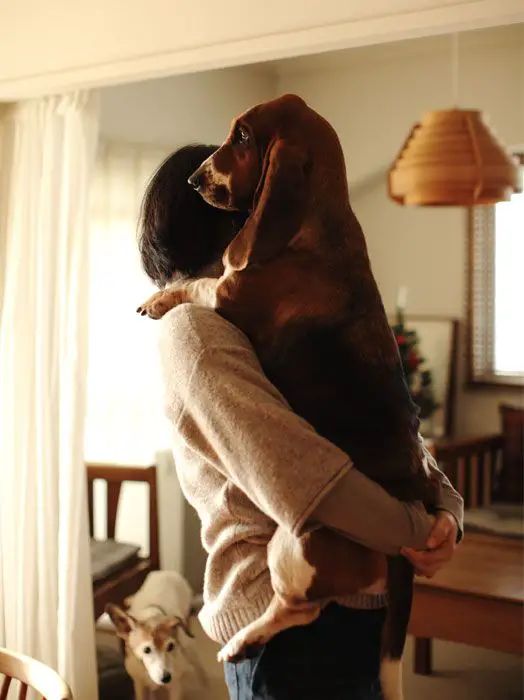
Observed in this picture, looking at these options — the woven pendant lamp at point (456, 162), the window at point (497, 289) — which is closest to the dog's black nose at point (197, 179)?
the woven pendant lamp at point (456, 162)

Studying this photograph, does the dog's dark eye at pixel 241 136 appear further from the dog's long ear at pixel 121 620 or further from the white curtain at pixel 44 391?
the dog's long ear at pixel 121 620

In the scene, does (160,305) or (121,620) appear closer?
(160,305)

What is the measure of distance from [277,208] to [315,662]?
541 mm

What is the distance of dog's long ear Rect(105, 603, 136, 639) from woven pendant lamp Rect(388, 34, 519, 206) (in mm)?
1737

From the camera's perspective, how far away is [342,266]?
3.47 ft

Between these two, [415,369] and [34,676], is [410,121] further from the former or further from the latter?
[34,676]

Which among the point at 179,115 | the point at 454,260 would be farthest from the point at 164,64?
the point at 454,260

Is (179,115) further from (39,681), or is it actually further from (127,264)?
(39,681)

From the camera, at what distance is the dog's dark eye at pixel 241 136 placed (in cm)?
110

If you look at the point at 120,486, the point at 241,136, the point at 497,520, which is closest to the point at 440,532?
the point at 241,136

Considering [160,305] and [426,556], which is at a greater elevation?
[160,305]

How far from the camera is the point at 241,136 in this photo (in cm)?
110

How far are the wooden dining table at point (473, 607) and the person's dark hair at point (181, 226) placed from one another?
2035 mm

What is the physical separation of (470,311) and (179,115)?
189 centimetres
